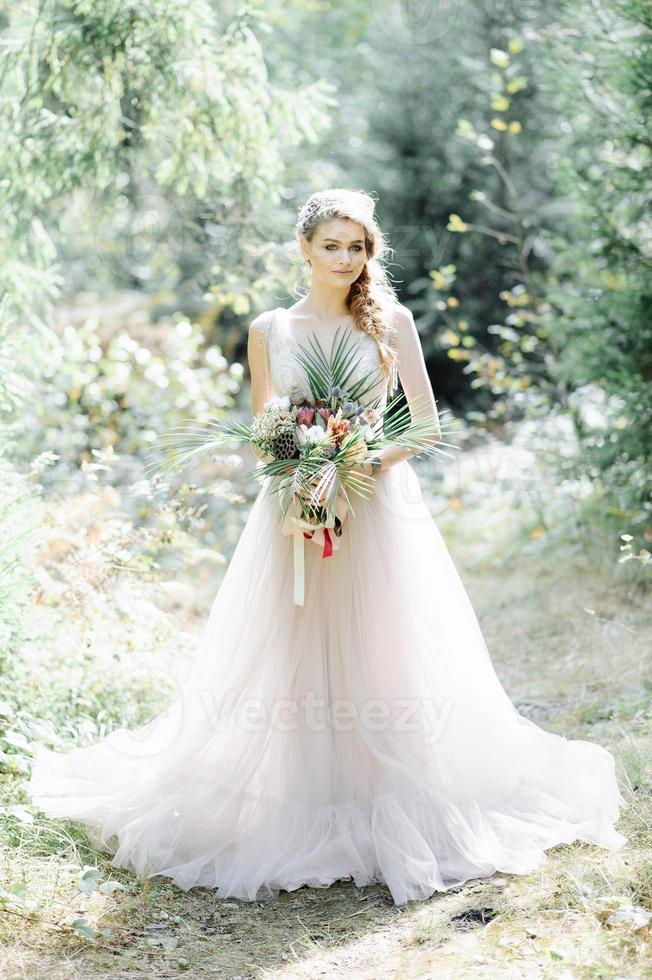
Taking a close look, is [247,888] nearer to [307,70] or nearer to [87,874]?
[87,874]

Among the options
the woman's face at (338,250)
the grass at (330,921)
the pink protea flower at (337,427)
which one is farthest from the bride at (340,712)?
the pink protea flower at (337,427)

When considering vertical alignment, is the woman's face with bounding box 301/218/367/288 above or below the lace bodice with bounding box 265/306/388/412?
above

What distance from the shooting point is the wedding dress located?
135 inches

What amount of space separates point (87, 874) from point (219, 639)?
942 millimetres

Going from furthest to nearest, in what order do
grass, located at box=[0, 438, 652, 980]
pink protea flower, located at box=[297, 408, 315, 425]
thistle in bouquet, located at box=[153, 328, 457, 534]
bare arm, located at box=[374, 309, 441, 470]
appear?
bare arm, located at box=[374, 309, 441, 470]
pink protea flower, located at box=[297, 408, 315, 425]
thistle in bouquet, located at box=[153, 328, 457, 534]
grass, located at box=[0, 438, 652, 980]

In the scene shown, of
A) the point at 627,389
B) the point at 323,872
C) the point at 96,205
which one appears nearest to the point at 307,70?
the point at 96,205

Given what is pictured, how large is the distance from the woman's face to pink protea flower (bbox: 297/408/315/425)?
52 cm

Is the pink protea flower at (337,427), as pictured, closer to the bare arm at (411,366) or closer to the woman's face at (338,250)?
the bare arm at (411,366)

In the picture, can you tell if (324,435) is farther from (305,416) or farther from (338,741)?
(338,741)

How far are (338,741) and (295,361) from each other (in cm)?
139

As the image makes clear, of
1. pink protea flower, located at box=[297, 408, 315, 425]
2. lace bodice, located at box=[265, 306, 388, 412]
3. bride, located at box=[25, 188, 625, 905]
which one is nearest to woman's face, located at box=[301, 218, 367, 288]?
bride, located at box=[25, 188, 625, 905]

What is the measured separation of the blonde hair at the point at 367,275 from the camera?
11.7 feet

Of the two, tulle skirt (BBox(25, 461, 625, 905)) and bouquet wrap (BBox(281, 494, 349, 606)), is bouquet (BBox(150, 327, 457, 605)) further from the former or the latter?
tulle skirt (BBox(25, 461, 625, 905))

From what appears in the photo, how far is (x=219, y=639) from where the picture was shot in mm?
3721
